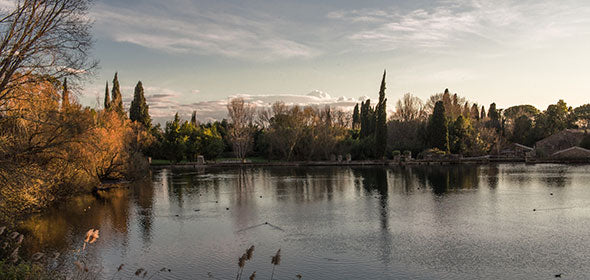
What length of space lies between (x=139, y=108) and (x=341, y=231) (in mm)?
60567

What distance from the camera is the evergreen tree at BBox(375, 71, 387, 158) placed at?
61688 millimetres

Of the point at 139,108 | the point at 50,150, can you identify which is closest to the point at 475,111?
the point at 139,108

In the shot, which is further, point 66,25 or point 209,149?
point 209,149

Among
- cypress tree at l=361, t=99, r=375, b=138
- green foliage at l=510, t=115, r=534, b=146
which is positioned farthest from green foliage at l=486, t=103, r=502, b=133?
cypress tree at l=361, t=99, r=375, b=138

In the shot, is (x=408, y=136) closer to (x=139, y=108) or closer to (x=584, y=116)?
(x=584, y=116)

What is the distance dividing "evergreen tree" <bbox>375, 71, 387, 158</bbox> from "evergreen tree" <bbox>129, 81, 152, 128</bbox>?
38219 mm

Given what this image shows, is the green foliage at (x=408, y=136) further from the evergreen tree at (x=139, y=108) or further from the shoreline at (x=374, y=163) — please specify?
the evergreen tree at (x=139, y=108)

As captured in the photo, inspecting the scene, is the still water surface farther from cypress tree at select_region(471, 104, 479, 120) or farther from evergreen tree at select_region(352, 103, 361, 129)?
cypress tree at select_region(471, 104, 479, 120)

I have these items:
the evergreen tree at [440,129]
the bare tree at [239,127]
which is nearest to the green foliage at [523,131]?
the evergreen tree at [440,129]

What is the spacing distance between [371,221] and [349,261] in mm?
6517

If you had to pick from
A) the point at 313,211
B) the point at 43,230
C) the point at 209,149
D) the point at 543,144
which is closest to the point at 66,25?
the point at 43,230

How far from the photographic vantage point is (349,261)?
14.3m

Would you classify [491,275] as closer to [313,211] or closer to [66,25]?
[313,211]

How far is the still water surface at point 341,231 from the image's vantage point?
Result: 45.1 ft
